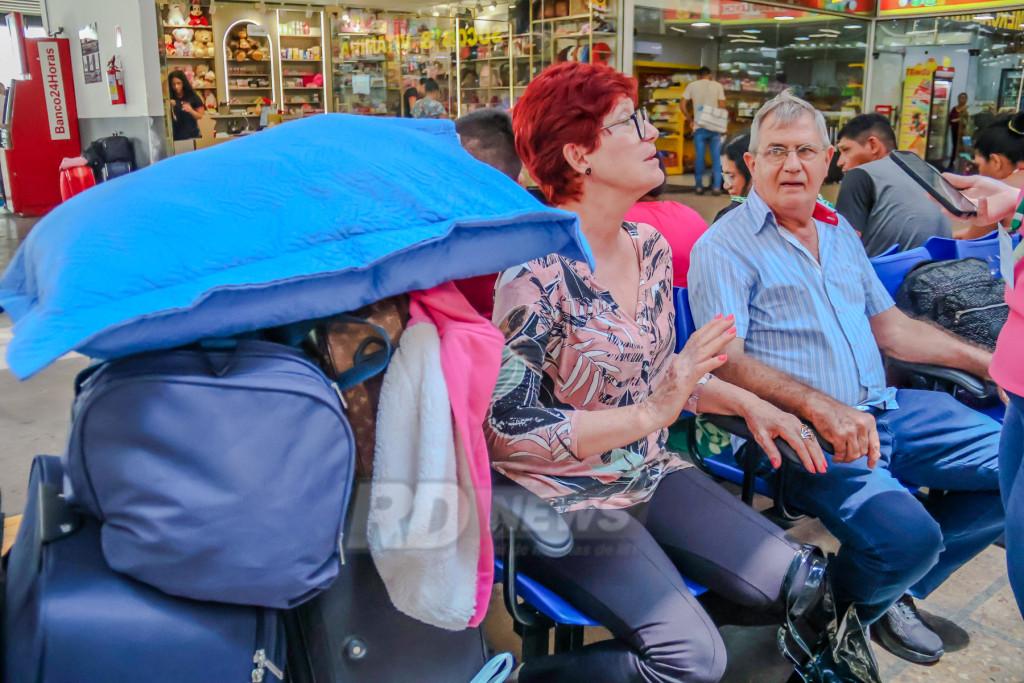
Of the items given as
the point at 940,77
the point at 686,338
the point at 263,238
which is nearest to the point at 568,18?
the point at 940,77

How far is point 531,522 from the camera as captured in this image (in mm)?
1376

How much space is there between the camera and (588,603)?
1511 mm

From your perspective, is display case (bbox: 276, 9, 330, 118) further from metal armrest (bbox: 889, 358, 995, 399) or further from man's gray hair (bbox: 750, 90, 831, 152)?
metal armrest (bbox: 889, 358, 995, 399)

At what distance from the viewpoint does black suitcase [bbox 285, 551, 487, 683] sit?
1.16m

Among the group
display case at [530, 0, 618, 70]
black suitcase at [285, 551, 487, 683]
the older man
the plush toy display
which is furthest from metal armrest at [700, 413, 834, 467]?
the plush toy display

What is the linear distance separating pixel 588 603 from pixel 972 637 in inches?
51.9

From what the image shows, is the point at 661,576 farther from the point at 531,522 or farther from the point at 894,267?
the point at 894,267

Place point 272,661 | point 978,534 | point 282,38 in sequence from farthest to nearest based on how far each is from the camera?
point 282,38 → point 978,534 → point 272,661

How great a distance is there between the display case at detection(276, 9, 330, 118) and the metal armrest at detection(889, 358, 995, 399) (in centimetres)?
1010

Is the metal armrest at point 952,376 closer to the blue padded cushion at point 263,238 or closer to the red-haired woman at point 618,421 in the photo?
the red-haired woman at point 618,421

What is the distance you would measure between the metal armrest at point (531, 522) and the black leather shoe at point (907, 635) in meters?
1.25

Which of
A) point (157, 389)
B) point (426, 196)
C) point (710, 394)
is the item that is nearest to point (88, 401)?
point (157, 389)

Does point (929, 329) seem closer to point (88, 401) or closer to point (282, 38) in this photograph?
point (88, 401)

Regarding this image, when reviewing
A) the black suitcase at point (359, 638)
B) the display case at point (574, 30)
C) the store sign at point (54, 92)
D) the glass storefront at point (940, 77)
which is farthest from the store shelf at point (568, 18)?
the black suitcase at point (359, 638)
